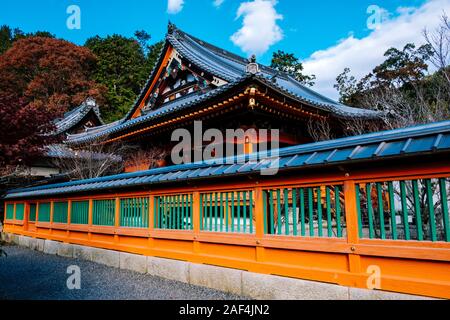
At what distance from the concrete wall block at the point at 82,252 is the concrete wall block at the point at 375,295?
736cm

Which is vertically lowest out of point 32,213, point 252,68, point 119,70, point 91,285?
point 91,285

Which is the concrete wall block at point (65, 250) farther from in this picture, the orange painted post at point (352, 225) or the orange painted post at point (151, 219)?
the orange painted post at point (352, 225)

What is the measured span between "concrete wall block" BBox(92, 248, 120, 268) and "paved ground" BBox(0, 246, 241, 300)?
19cm

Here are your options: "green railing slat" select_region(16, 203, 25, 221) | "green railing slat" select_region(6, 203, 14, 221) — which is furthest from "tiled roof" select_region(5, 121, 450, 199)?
"green railing slat" select_region(6, 203, 14, 221)

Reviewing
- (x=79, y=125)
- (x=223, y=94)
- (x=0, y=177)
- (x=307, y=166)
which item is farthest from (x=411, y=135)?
(x=79, y=125)

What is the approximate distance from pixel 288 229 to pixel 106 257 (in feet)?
18.1

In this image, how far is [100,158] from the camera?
1634 cm

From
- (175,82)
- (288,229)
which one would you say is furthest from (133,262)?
(175,82)

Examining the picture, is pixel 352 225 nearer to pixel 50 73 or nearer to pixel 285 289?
pixel 285 289

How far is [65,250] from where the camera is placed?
10.3 m

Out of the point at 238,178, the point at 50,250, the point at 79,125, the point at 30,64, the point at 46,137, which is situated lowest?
the point at 50,250

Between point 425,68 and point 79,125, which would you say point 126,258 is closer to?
point 79,125

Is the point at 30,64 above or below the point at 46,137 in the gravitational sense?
above
